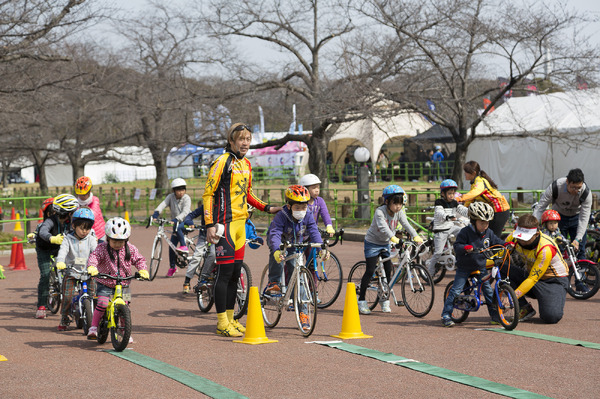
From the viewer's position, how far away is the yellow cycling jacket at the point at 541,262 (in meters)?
9.30

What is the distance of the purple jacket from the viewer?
945cm

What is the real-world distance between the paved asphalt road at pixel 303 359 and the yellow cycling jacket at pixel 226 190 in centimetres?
124

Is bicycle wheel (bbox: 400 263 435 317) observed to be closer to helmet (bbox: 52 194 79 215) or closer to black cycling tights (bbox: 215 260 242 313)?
→ black cycling tights (bbox: 215 260 242 313)

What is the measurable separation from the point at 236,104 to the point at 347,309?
23.2 metres

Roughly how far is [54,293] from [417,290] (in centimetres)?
439

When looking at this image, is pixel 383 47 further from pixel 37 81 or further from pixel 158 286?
pixel 158 286

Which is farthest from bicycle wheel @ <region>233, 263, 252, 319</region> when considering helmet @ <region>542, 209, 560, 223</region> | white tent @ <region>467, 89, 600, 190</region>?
white tent @ <region>467, 89, 600, 190</region>

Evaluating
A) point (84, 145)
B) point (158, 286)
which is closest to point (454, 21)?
point (158, 286)

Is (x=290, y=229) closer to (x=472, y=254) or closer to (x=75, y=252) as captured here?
(x=472, y=254)

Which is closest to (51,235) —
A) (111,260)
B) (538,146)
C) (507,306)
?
(111,260)

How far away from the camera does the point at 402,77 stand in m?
24.9

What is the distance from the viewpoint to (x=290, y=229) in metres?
9.57

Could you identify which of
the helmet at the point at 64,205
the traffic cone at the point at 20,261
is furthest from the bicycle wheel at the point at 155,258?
the helmet at the point at 64,205

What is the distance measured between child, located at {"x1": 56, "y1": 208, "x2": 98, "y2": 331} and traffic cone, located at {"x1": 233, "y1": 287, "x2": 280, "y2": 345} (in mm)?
1901
